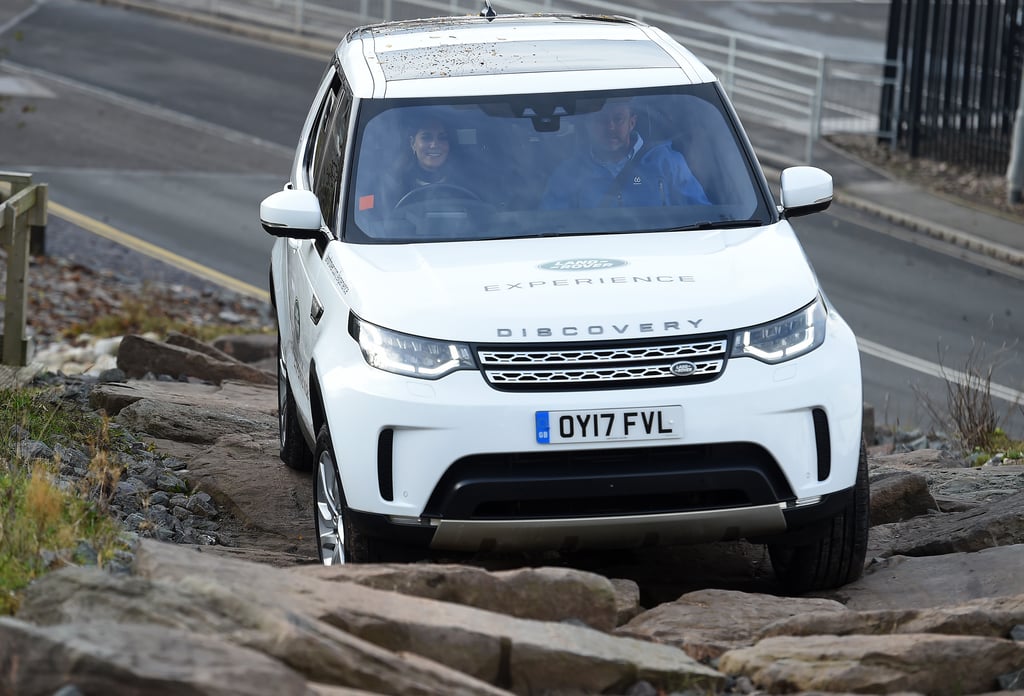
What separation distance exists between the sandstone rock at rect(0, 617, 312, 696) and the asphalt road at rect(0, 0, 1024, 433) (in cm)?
670

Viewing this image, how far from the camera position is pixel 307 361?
263 inches

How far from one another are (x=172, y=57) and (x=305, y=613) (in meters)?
27.1

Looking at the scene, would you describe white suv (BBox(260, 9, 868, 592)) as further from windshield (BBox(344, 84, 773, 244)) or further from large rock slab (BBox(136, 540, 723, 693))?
large rock slab (BBox(136, 540, 723, 693))

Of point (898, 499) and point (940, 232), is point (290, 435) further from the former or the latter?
point (940, 232)

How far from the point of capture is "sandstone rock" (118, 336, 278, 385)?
37.2 ft

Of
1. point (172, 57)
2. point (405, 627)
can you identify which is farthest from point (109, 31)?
point (405, 627)

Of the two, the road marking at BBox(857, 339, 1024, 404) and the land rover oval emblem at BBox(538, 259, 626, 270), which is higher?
the land rover oval emblem at BBox(538, 259, 626, 270)

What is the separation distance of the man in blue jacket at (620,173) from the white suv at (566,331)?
0.03 ft

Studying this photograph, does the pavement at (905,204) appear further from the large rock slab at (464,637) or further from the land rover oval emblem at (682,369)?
the large rock slab at (464,637)

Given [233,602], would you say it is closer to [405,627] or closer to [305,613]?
[305,613]

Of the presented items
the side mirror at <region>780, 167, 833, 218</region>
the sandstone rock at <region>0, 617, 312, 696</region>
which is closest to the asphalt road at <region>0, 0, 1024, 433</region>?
the side mirror at <region>780, 167, 833, 218</region>

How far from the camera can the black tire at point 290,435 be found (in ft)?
26.3

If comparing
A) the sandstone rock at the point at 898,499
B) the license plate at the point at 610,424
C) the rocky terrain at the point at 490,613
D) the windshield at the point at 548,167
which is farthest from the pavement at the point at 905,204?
the license plate at the point at 610,424

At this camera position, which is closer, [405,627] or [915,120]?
[405,627]
